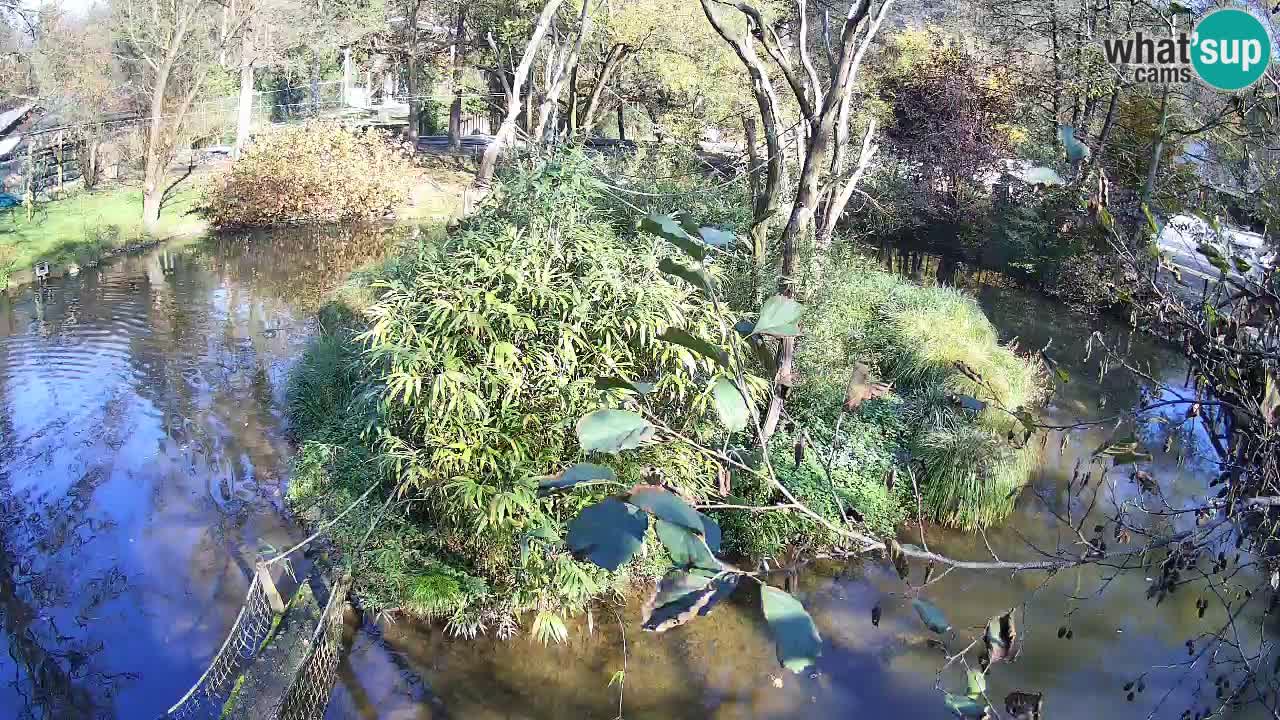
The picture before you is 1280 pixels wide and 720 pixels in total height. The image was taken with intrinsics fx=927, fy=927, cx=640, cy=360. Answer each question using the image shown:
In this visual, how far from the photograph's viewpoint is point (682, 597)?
861 millimetres

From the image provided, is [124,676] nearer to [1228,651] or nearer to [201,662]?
[201,662]

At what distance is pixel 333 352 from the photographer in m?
8.34

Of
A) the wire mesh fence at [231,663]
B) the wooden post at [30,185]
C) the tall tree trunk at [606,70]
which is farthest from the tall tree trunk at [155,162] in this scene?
the wire mesh fence at [231,663]

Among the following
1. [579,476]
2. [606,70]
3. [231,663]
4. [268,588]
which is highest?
[606,70]

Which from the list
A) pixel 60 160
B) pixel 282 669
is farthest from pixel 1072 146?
pixel 60 160

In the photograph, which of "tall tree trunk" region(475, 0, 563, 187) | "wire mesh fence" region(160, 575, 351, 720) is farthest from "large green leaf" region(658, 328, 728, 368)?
"tall tree trunk" region(475, 0, 563, 187)

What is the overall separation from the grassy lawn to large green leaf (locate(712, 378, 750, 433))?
1369 centimetres

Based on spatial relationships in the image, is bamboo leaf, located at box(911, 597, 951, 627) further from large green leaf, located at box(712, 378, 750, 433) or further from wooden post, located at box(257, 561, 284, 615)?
wooden post, located at box(257, 561, 284, 615)

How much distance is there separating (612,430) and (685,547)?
5.4 inches

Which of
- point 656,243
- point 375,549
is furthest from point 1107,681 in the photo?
point 375,549

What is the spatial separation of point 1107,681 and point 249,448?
667cm

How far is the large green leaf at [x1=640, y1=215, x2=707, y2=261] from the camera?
0.86 meters

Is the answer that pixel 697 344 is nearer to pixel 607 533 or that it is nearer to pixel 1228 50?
pixel 607 533

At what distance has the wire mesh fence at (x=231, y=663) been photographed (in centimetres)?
446
